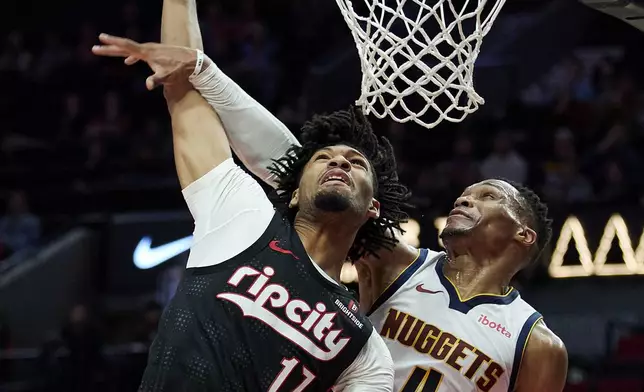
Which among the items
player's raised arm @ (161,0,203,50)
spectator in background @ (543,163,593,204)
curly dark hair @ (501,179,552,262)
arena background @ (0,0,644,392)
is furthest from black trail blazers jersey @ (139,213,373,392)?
spectator in background @ (543,163,593,204)

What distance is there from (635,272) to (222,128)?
5224 millimetres

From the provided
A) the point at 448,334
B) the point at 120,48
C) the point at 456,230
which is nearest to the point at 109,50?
the point at 120,48

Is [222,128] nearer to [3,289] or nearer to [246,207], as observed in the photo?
[246,207]

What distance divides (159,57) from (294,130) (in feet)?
19.3

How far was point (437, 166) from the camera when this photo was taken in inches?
394

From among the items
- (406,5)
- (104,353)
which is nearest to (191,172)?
(406,5)

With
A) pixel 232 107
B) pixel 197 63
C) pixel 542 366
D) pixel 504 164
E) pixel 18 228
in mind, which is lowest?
pixel 18 228

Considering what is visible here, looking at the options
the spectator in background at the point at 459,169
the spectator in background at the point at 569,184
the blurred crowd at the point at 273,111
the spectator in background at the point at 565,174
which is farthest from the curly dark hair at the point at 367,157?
the spectator in background at the point at 569,184

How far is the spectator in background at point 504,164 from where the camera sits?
988cm

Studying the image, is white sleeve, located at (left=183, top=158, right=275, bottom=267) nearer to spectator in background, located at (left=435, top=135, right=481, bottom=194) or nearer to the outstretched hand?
the outstretched hand

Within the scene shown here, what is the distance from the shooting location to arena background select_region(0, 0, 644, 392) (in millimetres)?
9062

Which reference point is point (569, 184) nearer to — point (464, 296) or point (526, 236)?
point (526, 236)

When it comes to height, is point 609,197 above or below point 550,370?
below

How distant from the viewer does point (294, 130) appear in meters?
10.2
